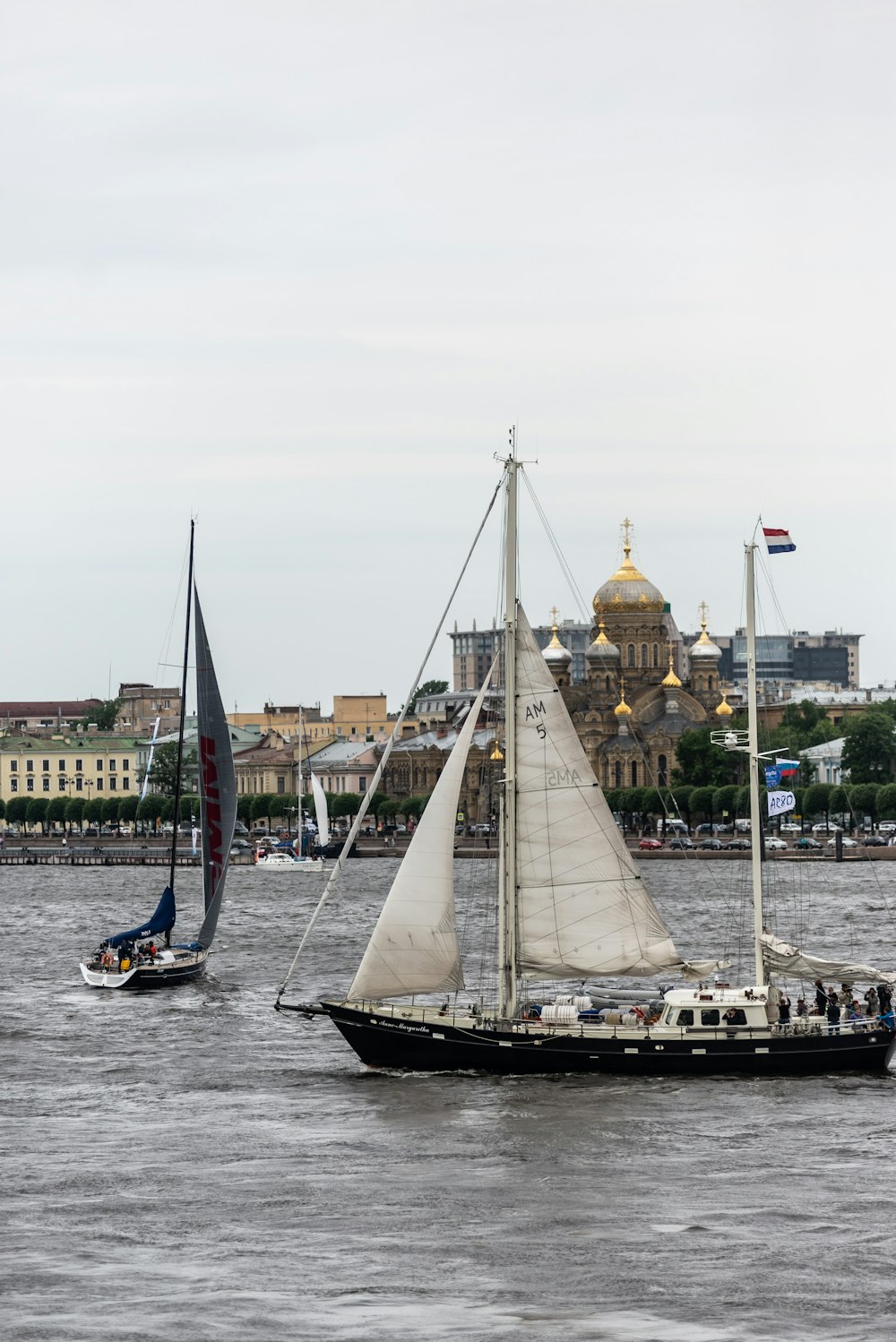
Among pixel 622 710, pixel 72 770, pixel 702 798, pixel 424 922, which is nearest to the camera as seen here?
pixel 424 922

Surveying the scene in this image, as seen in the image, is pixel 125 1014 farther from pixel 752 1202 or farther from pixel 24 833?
pixel 24 833

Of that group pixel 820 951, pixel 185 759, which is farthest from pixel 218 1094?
pixel 185 759

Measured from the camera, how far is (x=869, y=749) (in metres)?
153

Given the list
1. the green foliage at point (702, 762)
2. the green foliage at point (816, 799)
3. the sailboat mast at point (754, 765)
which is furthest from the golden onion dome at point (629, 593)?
the sailboat mast at point (754, 765)

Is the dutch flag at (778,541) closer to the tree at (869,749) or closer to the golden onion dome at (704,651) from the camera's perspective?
the tree at (869,749)

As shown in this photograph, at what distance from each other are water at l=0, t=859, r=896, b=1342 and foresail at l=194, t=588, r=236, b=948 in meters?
10.7

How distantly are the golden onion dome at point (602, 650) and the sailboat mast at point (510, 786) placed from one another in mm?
139292

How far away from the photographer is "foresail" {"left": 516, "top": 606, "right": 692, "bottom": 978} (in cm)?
3638

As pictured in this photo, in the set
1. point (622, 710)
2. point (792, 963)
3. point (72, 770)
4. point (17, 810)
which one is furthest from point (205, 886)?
point (72, 770)

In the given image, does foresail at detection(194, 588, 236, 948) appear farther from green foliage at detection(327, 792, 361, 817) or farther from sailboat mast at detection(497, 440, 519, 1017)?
green foliage at detection(327, 792, 361, 817)

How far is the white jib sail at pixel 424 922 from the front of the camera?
35656mm

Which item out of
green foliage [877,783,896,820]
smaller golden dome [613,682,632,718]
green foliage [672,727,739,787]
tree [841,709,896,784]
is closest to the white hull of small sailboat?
green foliage [877,783,896,820]

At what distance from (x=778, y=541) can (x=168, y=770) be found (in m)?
142

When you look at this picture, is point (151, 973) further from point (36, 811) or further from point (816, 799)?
point (36, 811)
